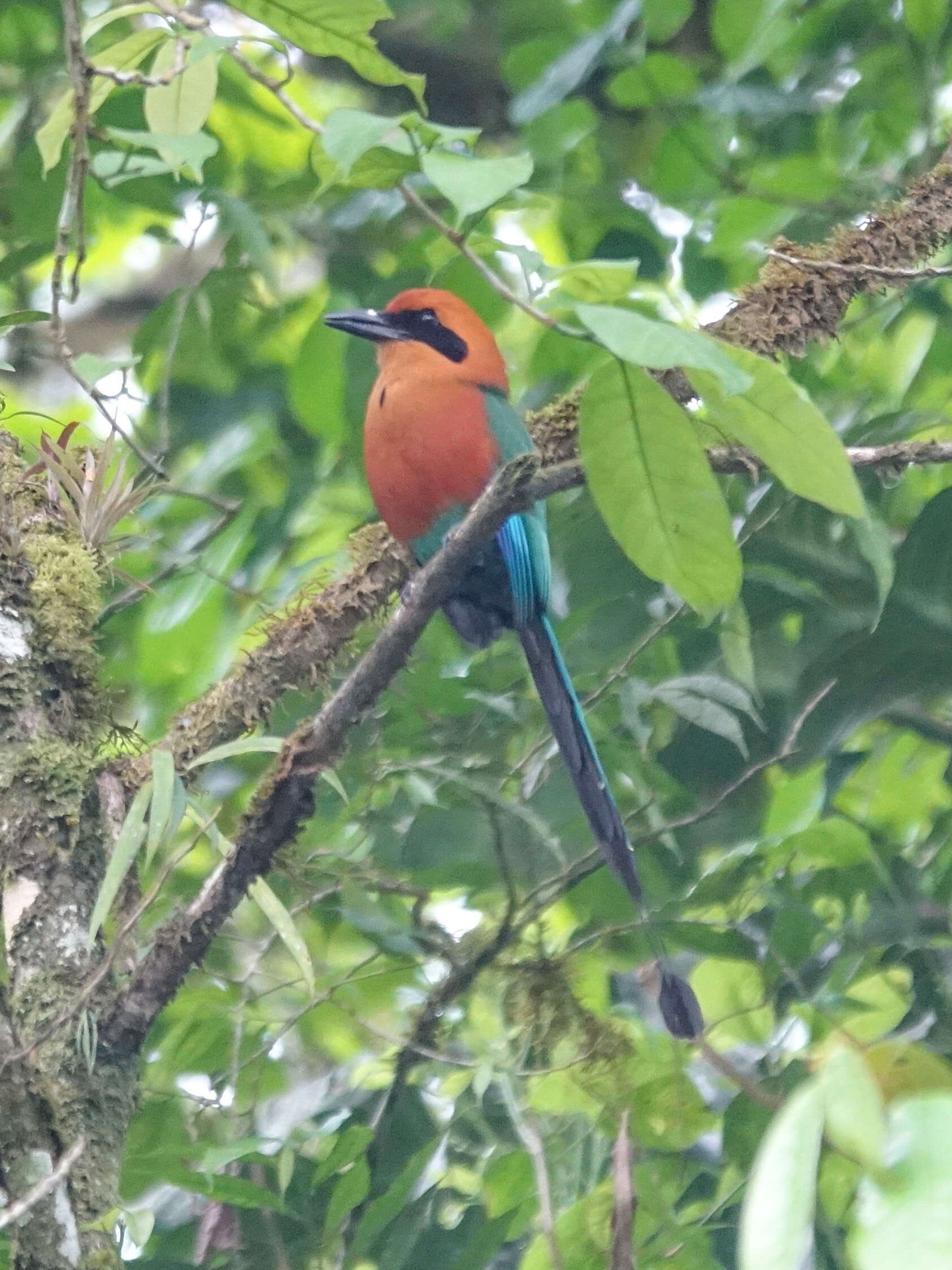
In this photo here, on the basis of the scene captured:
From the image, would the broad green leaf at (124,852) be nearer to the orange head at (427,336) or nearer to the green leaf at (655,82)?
the orange head at (427,336)

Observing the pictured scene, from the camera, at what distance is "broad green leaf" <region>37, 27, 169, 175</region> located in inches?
66.7

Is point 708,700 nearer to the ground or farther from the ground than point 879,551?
nearer to the ground

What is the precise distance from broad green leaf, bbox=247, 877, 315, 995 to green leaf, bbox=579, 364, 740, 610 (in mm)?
669

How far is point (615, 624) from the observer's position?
89.4 inches

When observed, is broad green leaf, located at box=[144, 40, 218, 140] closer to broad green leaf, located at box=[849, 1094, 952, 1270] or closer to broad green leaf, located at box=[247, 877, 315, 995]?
broad green leaf, located at box=[247, 877, 315, 995]

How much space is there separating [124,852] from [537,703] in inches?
44.0

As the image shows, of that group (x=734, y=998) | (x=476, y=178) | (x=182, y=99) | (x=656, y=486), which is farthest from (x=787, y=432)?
(x=734, y=998)

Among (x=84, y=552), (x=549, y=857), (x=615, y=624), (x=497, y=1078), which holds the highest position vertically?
(x=84, y=552)

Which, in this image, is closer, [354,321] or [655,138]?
[354,321]

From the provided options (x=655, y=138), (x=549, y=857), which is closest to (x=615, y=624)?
(x=549, y=857)

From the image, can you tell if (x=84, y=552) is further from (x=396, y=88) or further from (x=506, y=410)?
(x=396, y=88)

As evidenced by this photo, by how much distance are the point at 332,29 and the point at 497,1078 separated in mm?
1389

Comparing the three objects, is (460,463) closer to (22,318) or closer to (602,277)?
(22,318)

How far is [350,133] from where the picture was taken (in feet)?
3.55
